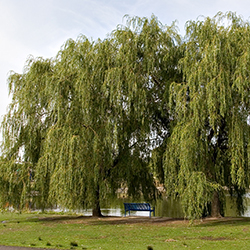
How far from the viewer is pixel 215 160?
13.5 m

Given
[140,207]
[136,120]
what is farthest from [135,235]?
[140,207]

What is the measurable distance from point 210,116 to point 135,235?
5094mm

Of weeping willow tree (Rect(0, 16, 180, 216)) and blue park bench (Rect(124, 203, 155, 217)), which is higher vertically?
weeping willow tree (Rect(0, 16, 180, 216))

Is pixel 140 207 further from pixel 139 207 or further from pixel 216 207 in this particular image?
pixel 216 207

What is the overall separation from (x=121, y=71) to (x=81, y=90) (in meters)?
1.84

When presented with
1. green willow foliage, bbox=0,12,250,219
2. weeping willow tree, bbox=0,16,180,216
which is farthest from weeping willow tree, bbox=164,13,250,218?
weeping willow tree, bbox=0,16,180,216

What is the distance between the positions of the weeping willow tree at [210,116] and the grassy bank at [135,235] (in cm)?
115

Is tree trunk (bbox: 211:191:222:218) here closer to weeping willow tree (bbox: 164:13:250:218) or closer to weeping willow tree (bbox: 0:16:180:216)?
weeping willow tree (bbox: 164:13:250:218)

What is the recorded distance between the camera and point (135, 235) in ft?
34.9

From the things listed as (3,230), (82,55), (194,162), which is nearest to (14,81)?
(82,55)

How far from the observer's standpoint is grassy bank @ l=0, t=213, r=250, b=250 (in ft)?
28.5

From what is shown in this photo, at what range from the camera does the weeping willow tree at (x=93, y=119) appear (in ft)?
44.5

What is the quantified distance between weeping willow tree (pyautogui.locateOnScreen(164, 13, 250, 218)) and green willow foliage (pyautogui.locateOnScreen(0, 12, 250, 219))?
0.04 meters

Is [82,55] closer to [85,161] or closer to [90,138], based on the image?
[90,138]
